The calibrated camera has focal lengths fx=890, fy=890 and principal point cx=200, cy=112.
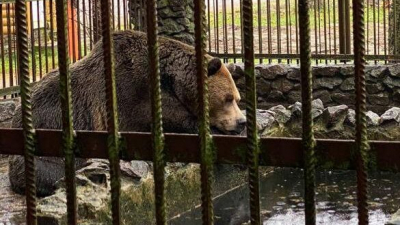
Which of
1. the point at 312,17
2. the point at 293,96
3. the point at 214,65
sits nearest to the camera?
the point at 214,65

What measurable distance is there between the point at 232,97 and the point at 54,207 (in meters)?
2.58

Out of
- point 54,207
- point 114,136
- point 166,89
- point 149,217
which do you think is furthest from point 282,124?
point 114,136

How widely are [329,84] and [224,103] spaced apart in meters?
4.39

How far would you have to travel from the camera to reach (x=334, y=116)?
373 inches

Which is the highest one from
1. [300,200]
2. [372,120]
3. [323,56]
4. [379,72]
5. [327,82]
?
[323,56]

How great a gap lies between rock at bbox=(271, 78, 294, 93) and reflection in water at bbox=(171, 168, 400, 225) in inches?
131

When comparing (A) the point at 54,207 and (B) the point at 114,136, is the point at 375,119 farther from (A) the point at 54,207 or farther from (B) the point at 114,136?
(B) the point at 114,136

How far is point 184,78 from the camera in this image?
757 centimetres

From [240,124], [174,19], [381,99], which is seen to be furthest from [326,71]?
[240,124]

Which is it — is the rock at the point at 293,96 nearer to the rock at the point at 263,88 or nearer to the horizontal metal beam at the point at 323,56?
the rock at the point at 263,88

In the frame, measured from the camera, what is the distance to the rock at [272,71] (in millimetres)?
12289

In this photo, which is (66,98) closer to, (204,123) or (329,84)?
(204,123)

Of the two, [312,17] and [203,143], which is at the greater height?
[312,17]

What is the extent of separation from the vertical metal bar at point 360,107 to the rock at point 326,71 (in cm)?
983
